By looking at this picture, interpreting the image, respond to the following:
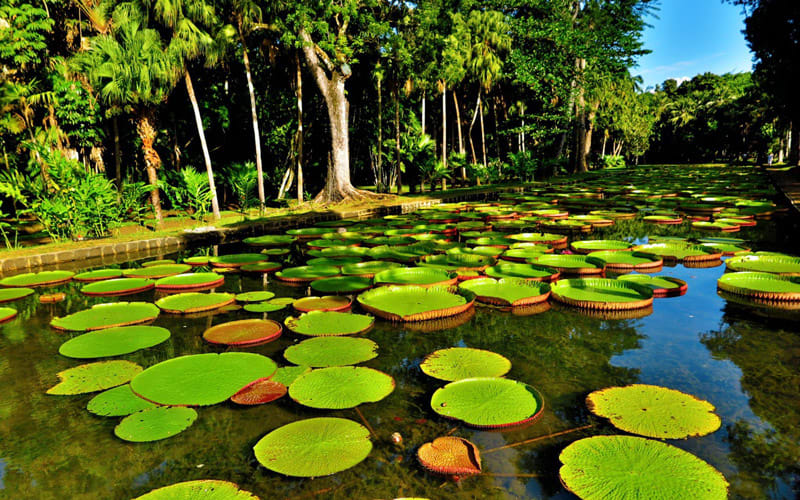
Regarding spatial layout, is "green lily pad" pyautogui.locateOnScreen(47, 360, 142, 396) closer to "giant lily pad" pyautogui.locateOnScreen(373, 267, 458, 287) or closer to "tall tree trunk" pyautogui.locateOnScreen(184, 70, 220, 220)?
"giant lily pad" pyautogui.locateOnScreen(373, 267, 458, 287)

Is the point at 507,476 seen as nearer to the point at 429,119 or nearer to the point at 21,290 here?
the point at 21,290

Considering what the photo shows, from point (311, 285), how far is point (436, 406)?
7.91 feet

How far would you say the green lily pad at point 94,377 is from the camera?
7.70 feet

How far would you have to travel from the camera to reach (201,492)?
147 centimetres

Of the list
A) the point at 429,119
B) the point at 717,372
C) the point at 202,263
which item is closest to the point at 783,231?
the point at 717,372

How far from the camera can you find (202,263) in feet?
18.4

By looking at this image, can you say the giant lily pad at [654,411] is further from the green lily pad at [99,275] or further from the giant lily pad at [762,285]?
the green lily pad at [99,275]

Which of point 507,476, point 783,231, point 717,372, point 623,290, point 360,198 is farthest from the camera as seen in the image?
point 360,198

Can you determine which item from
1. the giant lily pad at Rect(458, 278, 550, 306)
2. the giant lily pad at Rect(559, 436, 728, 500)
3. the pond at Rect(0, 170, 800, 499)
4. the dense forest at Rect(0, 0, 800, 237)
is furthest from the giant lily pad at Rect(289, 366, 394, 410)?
the dense forest at Rect(0, 0, 800, 237)

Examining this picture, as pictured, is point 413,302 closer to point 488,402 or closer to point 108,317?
point 488,402

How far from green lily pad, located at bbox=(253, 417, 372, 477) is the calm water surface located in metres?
0.05

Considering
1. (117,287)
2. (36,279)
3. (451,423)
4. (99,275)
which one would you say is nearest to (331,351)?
(451,423)

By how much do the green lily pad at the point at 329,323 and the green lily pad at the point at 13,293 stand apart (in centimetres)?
286

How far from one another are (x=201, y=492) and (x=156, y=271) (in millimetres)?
4075
